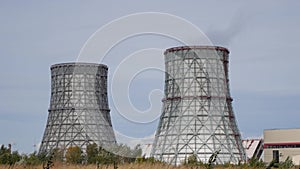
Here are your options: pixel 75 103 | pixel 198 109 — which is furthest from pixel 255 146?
pixel 75 103

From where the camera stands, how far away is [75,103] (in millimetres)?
46000

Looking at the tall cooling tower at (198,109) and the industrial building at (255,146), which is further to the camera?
the industrial building at (255,146)

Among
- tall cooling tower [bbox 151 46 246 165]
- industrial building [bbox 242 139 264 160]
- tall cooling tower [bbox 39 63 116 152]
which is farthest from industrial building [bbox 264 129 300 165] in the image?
tall cooling tower [bbox 39 63 116 152]

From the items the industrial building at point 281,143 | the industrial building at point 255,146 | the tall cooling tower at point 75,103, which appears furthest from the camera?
the industrial building at point 255,146

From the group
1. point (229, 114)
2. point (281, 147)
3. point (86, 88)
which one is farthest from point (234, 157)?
point (86, 88)

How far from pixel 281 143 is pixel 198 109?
11.8 metres

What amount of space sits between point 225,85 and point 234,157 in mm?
5245

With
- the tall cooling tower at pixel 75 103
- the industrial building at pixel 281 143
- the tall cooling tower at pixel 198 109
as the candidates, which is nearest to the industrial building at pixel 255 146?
the industrial building at pixel 281 143

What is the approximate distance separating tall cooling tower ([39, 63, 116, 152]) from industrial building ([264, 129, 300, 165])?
14.4 metres

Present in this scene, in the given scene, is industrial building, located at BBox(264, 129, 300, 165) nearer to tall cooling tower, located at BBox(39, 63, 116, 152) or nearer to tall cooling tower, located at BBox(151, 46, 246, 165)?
tall cooling tower, located at BBox(151, 46, 246, 165)

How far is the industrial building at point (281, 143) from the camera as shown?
48625mm

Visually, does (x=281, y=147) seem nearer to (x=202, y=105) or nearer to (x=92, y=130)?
(x=202, y=105)

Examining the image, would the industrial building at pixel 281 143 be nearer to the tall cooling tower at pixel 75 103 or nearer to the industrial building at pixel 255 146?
A: the industrial building at pixel 255 146

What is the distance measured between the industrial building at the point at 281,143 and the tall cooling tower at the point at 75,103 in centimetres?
1436
